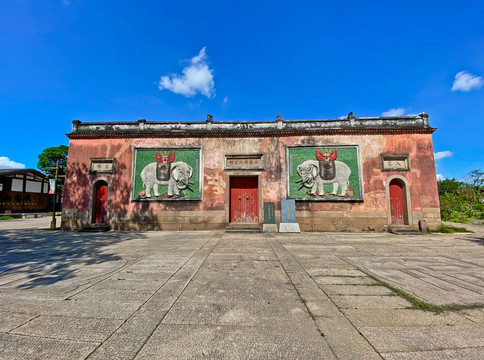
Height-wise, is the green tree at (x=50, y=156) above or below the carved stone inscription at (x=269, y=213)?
above

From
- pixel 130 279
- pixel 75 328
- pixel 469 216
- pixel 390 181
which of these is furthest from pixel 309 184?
pixel 469 216

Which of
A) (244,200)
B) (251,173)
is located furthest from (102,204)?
(251,173)

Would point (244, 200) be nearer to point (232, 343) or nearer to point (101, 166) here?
point (101, 166)

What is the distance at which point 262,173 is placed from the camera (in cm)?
1116

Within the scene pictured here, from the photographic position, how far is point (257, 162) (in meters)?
11.3

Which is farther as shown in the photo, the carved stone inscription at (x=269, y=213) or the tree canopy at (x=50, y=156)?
the tree canopy at (x=50, y=156)

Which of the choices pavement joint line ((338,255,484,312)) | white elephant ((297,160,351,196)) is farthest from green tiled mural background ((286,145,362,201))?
pavement joint line ((338,255,484,312))

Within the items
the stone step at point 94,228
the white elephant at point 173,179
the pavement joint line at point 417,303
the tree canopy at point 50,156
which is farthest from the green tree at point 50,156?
→ the pavement joint line at point 417,303

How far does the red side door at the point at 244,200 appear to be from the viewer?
36.7 feet

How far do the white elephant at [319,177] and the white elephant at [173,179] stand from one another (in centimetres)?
621

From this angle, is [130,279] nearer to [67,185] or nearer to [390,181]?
[67,185]

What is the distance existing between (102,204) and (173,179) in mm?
4448

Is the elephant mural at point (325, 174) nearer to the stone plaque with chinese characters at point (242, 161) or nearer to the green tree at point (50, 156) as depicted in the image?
the stone plaque with chinese characters at point (242, 161)

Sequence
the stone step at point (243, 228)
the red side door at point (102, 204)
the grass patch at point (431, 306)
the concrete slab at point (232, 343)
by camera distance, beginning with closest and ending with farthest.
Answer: the concrete slab at point (232, 343) → the grass patch at point (431, 306) → the stone step at point (243, 228) → the red side door at point (102, 204)
